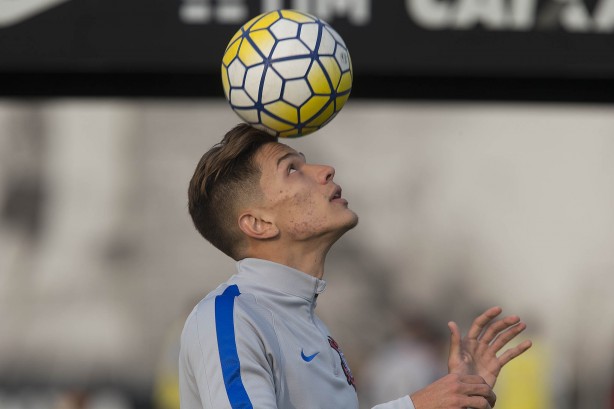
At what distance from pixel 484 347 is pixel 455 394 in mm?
478

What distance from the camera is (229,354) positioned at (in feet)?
9.19

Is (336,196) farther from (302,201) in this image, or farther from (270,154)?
(270,154)

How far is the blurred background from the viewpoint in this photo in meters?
8.59

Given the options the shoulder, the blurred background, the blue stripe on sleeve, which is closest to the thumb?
the shoulder

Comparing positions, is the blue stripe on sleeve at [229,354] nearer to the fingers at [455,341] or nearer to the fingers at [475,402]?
the fingers at [475,402]

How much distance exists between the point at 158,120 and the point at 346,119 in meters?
1.40

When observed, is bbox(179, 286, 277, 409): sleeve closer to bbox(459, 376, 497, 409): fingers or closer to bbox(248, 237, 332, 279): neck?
bbox(248, 237, 332, 279): neck

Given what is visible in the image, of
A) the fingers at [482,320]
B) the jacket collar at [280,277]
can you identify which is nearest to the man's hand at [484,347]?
the fingers at [482,320]

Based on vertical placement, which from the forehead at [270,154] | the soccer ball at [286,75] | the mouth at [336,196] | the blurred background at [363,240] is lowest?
the blurred background at [363,240]

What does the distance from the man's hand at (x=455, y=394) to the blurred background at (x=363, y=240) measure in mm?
5506

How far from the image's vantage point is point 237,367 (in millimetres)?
2777

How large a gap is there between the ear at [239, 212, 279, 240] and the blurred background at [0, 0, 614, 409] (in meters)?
5.13

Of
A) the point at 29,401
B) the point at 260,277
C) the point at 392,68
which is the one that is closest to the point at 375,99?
the point at 392,68

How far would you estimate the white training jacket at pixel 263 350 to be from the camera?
110 inches
